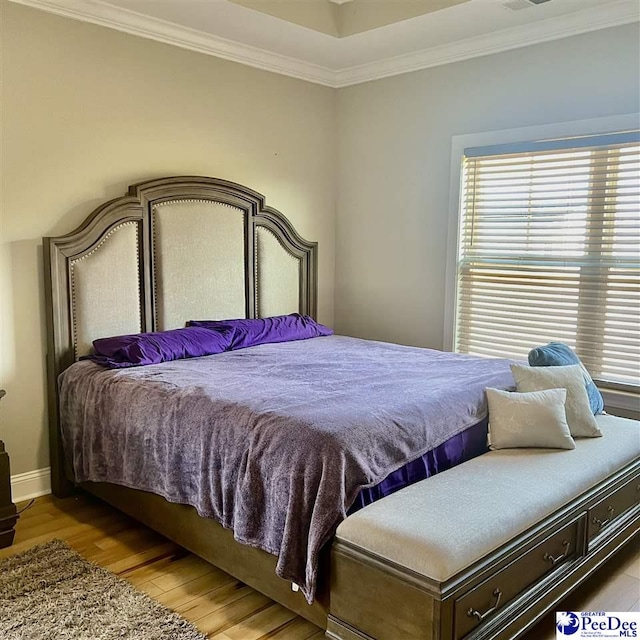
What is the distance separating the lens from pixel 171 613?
227 centimetres

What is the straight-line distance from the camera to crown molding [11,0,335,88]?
3234 mm

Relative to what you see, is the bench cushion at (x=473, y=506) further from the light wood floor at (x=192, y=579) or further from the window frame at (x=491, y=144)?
the window frame at (x=491, y=144)

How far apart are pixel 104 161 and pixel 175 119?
55 centimetres

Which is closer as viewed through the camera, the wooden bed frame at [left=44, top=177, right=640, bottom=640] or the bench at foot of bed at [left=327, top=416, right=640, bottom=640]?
the bench at foot of bed at [left=327, top=416, right=640, bottom=640]

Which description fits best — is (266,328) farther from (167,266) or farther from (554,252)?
(554,252)

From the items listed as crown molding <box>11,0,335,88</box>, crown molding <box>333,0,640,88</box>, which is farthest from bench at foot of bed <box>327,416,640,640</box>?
crown molding <box>11,0,335,88</box>

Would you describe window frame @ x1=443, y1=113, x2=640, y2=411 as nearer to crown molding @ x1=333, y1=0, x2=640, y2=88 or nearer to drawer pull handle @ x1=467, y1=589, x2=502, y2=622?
crown molding @ x1=333, y1=0, x2=640, y2=88

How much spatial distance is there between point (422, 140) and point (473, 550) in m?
3.06

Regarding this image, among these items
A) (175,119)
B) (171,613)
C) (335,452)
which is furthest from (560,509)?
(175,119)

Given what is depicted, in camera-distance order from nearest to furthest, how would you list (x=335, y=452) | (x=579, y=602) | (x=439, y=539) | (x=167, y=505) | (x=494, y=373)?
(x=439, y=539) < (x=335, y=452) < (x=579, y=602) < (x=167, y=505) < (x=494, y=373)

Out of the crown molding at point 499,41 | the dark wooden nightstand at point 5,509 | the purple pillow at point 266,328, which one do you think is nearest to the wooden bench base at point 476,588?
the dark wooden nightstand at point 5,509

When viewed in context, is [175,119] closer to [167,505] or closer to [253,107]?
[253,107]

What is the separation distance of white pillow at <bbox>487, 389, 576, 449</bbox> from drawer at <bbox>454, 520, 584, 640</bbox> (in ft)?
1.21

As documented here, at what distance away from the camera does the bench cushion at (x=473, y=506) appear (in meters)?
1.82
